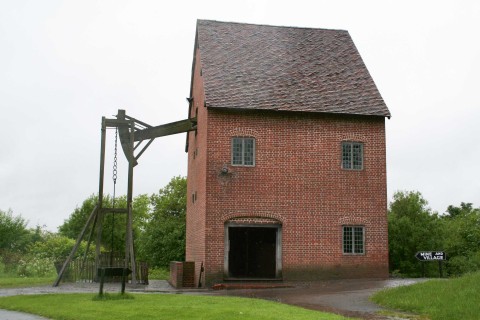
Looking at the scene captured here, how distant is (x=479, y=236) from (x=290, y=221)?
17.5 m

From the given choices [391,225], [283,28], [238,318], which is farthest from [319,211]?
[238,318]

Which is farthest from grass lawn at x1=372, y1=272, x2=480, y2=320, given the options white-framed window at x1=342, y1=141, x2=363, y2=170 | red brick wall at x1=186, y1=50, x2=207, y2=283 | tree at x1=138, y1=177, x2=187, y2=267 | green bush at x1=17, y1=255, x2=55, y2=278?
tree at x1=138, y1=177, x2=187, y2=267

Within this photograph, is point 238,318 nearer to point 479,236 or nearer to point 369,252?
point 369,252

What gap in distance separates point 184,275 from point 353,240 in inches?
283

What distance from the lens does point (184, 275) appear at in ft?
88.4

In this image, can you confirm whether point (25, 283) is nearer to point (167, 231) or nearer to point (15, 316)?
point (15, 316)

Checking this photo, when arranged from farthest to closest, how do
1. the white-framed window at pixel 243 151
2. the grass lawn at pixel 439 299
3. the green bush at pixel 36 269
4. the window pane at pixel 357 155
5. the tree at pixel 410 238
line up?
the green bush at pixel 36 269
the tree at pixel 410 238
the window pane at pixel 357 155
the white-framed window at pixel 243 151
the grass lawn at pixel 439 299

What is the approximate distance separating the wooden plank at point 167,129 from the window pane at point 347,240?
8417mm

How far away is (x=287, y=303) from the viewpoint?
1836 cm

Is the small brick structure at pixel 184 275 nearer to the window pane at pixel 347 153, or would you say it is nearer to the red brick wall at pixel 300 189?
the red brick wall at pixel 300 189

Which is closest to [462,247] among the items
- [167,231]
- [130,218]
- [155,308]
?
[130,218]

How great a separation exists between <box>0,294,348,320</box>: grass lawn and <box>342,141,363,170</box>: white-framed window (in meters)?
11.3

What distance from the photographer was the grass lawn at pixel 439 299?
15.5 meters

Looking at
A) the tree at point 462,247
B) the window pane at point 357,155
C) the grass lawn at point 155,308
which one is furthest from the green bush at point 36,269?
the tree at point 462,247
